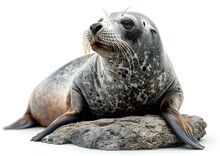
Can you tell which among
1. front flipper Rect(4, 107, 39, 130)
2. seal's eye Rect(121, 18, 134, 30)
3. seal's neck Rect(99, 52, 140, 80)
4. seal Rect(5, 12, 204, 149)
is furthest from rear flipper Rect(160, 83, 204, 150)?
front flipper Rect(4, 107, 39, 130)

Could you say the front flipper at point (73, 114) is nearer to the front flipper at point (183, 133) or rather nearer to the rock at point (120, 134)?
the rock at point (120, 134)

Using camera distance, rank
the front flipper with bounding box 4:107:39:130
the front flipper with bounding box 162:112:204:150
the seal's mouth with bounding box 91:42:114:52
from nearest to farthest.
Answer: the front flipper with bounding box 162:112:204:150 → the seal's mouth with bounding box 91:42:114:52 → the front flipper with bounding box 4:107:39:130

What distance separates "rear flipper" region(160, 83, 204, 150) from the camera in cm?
853

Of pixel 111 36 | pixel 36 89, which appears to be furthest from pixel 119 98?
pixel 36 89

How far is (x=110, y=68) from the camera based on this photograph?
29.7 ft

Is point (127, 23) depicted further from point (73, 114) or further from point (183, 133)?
point (183, 133)

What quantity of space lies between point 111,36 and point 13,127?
2.97m

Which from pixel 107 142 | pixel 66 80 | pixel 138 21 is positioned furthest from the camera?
pixel 66 80

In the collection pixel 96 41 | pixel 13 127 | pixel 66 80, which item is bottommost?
pixel 13 127

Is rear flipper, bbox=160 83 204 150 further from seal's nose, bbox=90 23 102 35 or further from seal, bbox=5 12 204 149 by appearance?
seal's nose, bbox=90 23 102 35

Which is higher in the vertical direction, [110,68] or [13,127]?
[110,68]

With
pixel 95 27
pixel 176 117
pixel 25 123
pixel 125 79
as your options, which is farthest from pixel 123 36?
pixel 25 123

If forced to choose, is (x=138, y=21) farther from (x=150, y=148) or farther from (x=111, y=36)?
(x=150, y=148)

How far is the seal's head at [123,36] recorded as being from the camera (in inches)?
337
